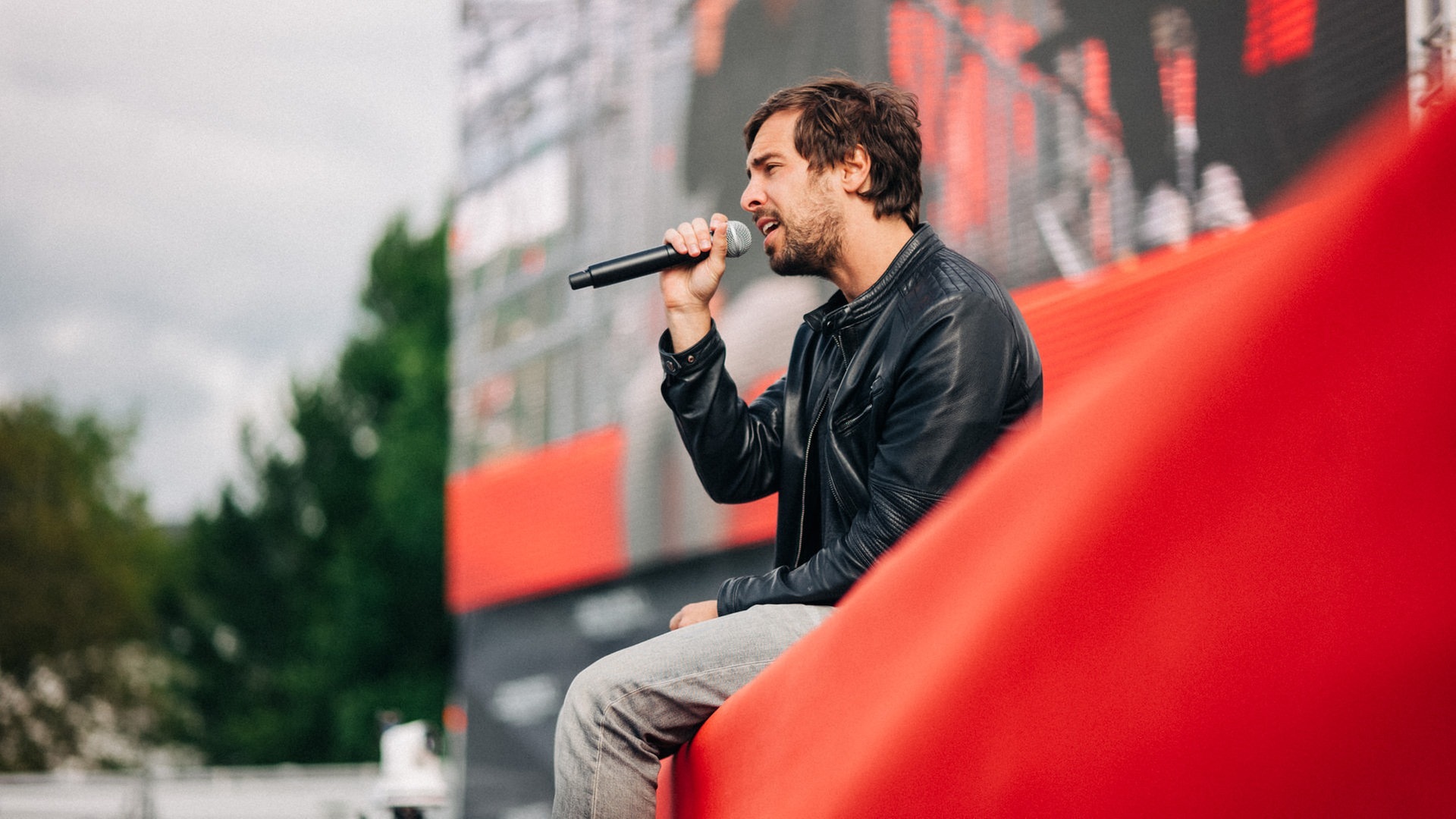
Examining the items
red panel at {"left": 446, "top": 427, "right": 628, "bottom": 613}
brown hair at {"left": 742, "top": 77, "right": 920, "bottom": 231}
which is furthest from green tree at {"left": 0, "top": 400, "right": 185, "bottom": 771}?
brown hair at {"left": 742, "top": 77, "right": 920, "bottom": 231}

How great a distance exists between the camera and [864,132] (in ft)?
5.53

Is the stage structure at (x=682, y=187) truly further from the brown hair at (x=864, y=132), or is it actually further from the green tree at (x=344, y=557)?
the green tree at (x=344, y=557)

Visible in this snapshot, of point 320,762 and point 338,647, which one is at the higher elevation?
point 338,647

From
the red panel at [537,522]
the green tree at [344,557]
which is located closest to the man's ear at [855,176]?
the red panel at [537,522]

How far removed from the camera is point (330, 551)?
1720 cm

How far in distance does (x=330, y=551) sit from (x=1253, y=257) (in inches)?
682

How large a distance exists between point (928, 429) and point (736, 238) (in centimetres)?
54

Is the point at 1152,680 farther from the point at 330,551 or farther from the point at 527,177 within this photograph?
the point at 330,551

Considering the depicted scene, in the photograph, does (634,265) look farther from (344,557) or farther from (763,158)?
(344,557)

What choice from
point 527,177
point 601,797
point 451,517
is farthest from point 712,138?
point 601,797

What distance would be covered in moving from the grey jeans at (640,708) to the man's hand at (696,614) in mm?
134

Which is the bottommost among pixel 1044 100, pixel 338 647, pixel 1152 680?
pixel 338 647

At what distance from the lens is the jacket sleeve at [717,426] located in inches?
68.9

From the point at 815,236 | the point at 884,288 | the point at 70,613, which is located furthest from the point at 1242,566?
the point at 70,613
